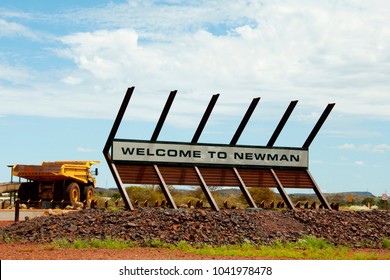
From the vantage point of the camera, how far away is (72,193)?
39719mm

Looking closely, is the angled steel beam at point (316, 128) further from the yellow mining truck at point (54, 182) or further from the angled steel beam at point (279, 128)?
the yellow mining truck at point (54, 182)

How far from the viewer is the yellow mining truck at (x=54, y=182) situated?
3966 centimetres

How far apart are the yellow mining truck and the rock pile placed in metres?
16.9

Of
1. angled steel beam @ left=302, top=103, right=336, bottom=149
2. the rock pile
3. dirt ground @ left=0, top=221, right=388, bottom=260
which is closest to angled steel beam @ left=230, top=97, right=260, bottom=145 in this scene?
angled steel beam @ left=302, top=103, right=336, bottom=149

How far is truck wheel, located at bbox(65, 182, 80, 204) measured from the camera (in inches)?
1550

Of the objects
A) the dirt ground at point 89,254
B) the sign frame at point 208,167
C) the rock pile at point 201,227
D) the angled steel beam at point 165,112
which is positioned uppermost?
the angled steel beam at point 165,112

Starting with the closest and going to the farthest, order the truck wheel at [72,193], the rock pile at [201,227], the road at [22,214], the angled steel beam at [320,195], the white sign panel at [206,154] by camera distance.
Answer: the rock pile at [201,227]
the white sign panel at [206,154]
the angled steel beam at [320,195]
the road at [22,214]
the truck wheel at [72,193]

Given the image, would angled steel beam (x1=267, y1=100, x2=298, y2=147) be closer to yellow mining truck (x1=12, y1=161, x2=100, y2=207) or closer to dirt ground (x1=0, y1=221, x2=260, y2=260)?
dirt ground (x1=0, y1=221, x2=260, y2=260)

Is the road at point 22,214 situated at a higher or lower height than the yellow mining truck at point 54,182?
lower

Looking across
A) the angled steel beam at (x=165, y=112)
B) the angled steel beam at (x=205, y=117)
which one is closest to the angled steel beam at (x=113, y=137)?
the angled steel beam at (x=165, y=112)

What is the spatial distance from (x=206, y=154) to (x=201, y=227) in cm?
509

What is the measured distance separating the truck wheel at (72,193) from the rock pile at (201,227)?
1652 cm

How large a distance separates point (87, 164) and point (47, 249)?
2436 cm
